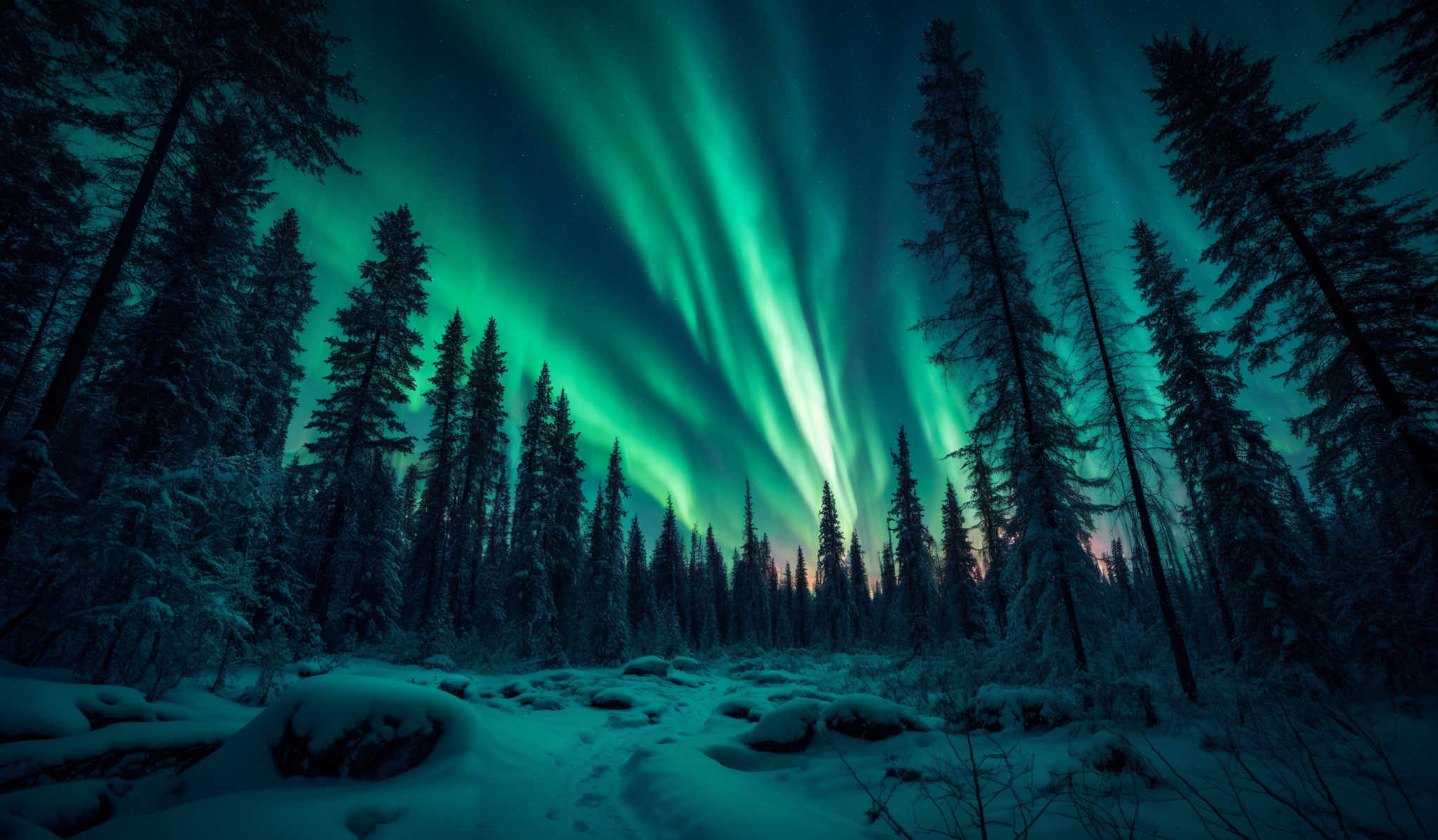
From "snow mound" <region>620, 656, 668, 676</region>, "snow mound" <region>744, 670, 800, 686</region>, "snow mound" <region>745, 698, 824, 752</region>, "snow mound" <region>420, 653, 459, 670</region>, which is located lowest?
"snow mound" <region>744, 670, 800, 686</region>

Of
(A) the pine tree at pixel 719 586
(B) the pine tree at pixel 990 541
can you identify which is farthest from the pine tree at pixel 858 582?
(B) the pine tree at pixel 990 541

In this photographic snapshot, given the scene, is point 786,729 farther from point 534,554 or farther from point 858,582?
point 858,582

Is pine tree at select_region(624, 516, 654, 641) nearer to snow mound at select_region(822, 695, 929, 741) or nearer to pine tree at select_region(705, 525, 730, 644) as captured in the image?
pine tree at select_region(705, 525, 730, 644)

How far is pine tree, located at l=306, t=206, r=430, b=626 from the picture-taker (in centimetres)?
1705

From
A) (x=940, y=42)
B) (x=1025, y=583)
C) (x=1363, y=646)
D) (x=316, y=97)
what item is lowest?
(x=1363, y=646)

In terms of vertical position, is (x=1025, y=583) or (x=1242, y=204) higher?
(x=1242, y=204)

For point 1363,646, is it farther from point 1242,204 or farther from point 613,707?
point 613,707

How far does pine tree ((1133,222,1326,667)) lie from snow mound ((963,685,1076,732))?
879 centimetres

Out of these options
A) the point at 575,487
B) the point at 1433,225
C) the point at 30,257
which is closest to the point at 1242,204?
the point at 1433,225

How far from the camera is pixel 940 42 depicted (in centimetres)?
1291

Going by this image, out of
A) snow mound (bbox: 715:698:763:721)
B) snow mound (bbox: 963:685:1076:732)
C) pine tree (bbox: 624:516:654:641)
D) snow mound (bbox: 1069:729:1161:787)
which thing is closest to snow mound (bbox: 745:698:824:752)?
snow mound (bbox: 963:685:1076:732)

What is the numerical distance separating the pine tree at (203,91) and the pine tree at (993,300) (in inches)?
552

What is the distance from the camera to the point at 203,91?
30.3ft

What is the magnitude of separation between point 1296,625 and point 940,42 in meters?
17.0
